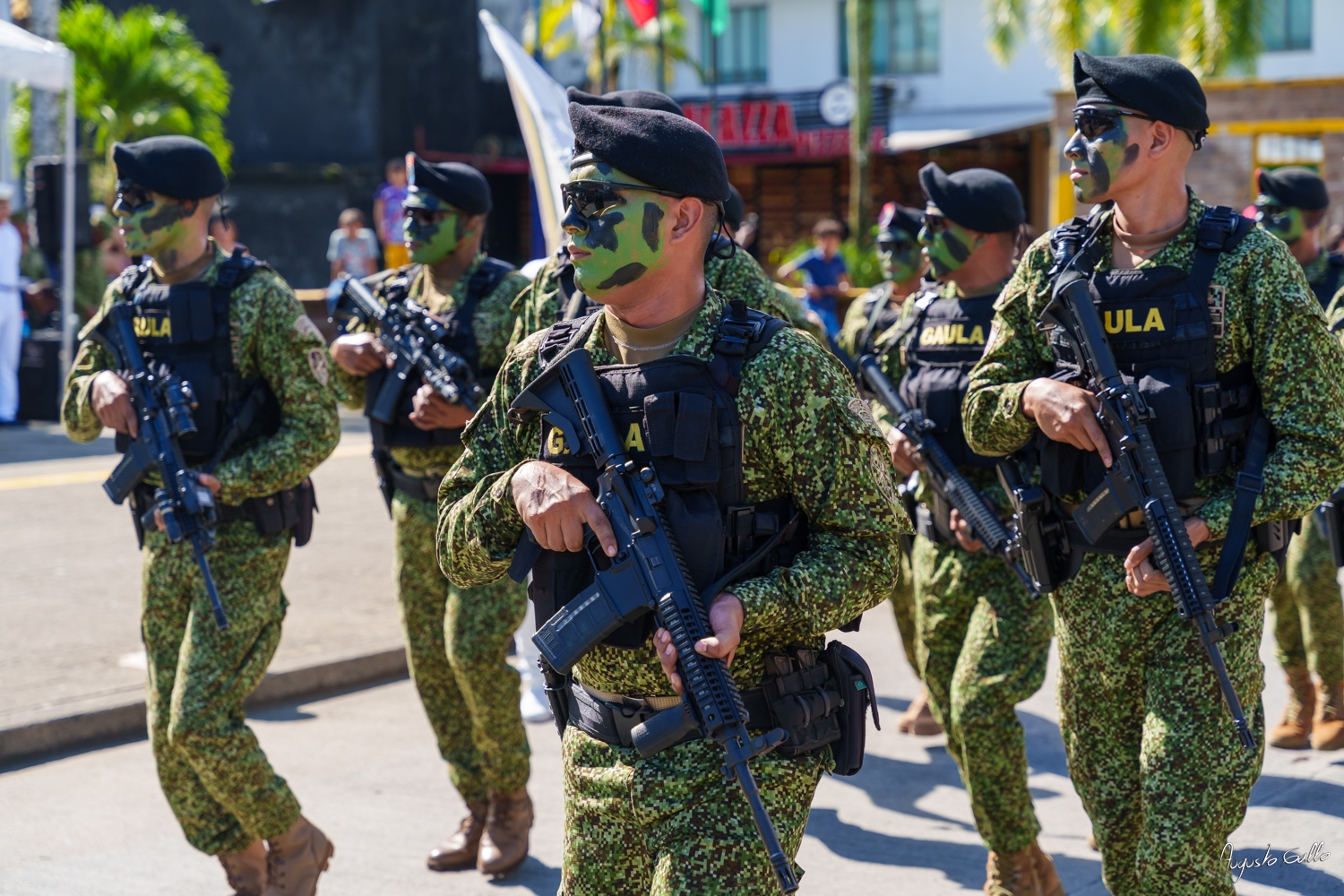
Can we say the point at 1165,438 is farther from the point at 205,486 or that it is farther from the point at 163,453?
the point at 163,453

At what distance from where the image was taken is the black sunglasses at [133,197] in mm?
4531

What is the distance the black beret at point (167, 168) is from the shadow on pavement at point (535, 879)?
2.36 meters

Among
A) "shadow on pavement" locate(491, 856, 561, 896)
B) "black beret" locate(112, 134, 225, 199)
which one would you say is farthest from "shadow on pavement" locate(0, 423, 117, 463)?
"shadow on pavement" locate(491, 856, 561, 896)

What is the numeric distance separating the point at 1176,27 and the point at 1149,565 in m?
20.3

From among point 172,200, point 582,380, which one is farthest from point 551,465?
point 172,200

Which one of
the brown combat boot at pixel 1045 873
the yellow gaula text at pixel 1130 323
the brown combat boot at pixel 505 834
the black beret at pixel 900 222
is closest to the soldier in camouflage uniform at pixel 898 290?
the black beret at pixel 900 222

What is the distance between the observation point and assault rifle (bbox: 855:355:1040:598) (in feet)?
14.9

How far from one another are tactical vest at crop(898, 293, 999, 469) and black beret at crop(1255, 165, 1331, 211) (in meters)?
2.27

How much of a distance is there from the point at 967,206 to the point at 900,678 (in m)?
3.03

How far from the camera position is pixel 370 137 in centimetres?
2878

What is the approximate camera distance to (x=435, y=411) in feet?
16.3

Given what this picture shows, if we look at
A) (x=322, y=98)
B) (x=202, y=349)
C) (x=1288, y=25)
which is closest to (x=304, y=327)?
(x=202, y=349)

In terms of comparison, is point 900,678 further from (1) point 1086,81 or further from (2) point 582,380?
(2) point 582,380

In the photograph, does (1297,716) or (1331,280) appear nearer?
(1297,716)
